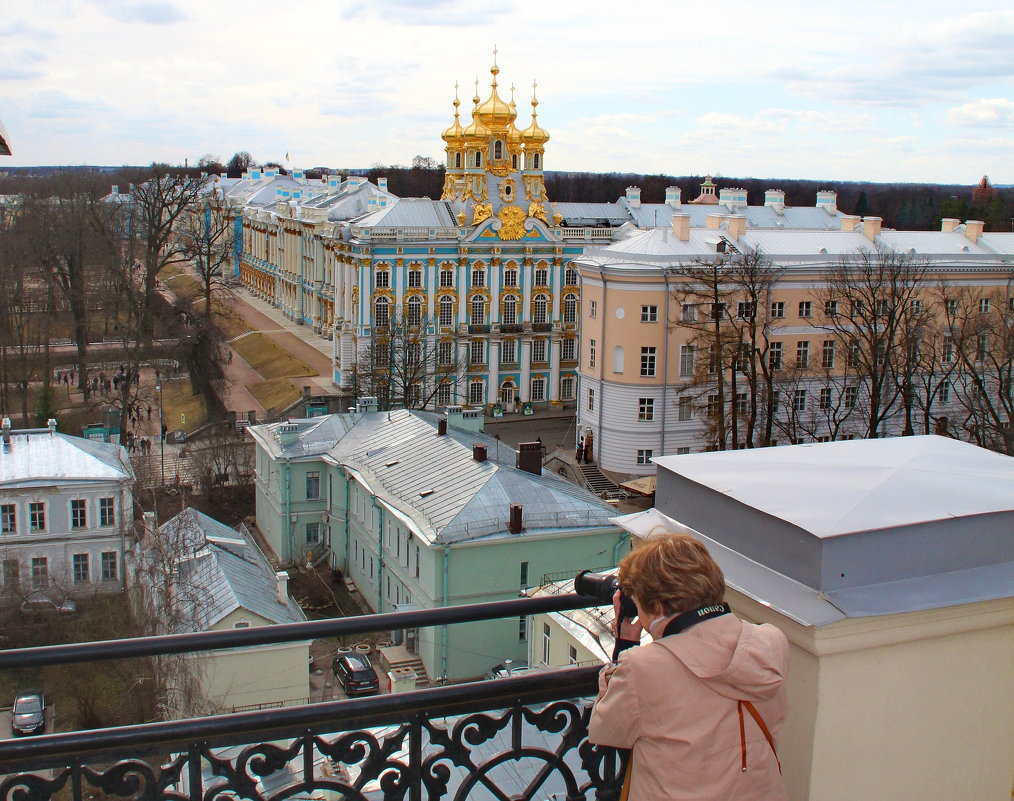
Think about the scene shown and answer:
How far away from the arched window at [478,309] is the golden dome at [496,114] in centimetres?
661

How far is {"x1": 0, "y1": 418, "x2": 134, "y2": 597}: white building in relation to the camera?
754 inches

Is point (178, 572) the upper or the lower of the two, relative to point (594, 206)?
lower

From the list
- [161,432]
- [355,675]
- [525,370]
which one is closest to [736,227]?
[525,370]

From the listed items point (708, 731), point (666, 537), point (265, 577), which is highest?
point (666, 537)

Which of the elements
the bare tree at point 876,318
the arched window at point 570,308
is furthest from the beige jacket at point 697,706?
the arched window at point 570,308

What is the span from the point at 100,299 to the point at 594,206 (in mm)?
26873

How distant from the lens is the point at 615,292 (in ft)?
91.1

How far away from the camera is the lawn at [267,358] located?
133 ft

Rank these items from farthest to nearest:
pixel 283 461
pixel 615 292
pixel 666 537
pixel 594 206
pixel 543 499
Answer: pixel 594 206 < pixel 615 292 < pixel 283 461 < pixel 543 499 < pixel 666 537

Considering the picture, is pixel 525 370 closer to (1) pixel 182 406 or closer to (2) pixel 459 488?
(1) pixel 182 406

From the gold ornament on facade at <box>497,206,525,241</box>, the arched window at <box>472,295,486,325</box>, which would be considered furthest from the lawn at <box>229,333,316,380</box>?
the gold ornament on facade at <box>497,206,525,241</box>

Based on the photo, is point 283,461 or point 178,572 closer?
point 178,572

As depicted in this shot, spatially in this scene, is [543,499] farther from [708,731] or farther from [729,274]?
[708,731]

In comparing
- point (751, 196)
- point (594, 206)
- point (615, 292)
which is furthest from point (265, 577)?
point (751, 196)
